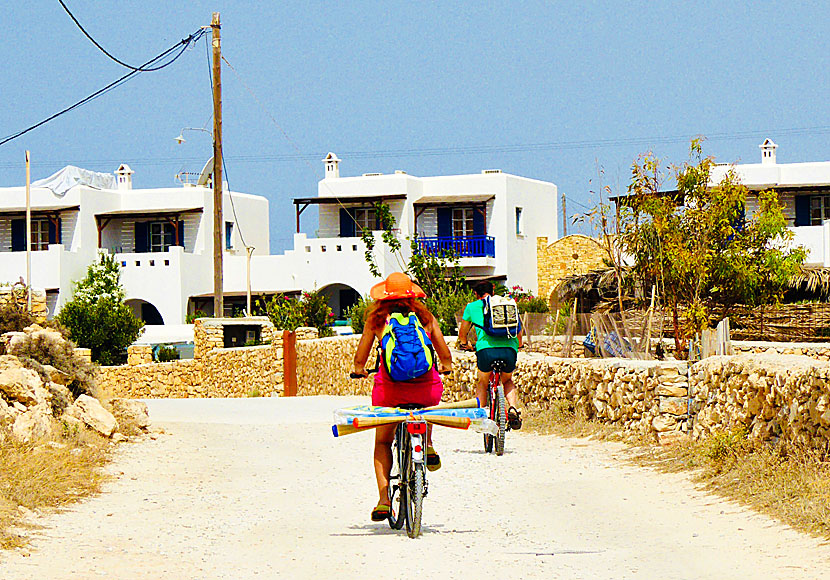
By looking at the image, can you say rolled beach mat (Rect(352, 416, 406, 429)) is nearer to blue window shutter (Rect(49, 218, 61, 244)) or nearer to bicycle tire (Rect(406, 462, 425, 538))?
bicycle tire (Rect(406, 462, 425, 538))

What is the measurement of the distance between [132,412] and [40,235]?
38588mm

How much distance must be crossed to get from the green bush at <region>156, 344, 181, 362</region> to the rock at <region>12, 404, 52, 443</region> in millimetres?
26438

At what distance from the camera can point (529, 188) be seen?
173 ft

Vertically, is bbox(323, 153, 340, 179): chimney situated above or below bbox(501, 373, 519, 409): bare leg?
above

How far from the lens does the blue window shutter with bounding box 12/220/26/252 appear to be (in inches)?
2066

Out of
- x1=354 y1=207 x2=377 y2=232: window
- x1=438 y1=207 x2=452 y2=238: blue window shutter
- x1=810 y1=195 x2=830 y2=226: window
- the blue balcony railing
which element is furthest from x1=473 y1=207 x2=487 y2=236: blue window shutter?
x1=810 y1=195 x2=830 y2=226: window

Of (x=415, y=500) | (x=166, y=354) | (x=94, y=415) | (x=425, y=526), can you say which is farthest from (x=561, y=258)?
(x=415, y=500)

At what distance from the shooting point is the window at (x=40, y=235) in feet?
172

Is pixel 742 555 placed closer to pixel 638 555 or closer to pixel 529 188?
pixel 638 555

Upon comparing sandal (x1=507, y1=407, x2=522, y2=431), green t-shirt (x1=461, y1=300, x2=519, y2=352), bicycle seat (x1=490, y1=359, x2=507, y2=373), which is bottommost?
sandal (x1=507, y1=407, x2=522, y2=431)

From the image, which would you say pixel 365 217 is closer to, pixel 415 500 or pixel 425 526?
pixel 425 526

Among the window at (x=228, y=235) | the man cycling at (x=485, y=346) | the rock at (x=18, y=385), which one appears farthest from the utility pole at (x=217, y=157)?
the man cycling at (x=485, y=346)

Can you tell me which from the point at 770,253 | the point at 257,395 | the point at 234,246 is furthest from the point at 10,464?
the point at 234,246

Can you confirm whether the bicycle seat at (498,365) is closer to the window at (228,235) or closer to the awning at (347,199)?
the awning at (347,199)
